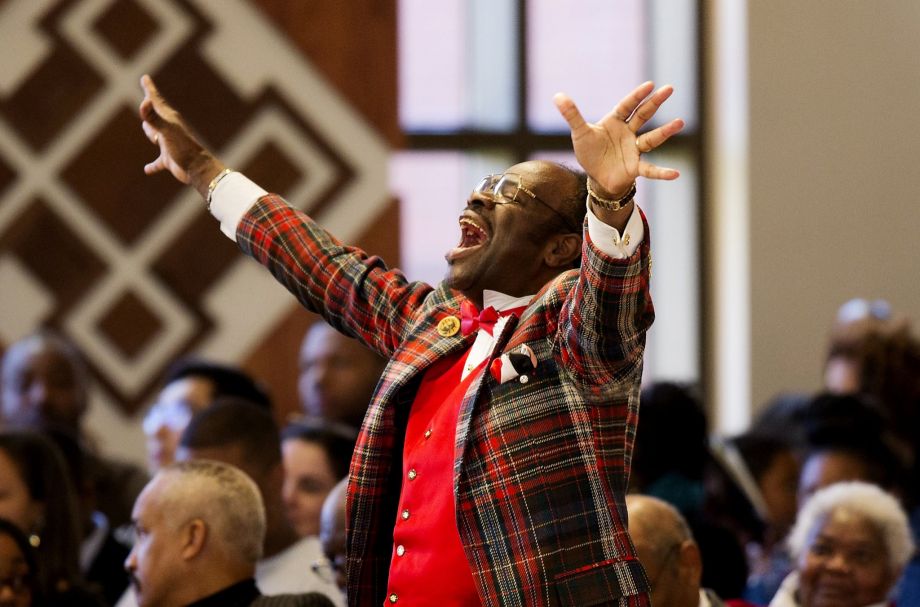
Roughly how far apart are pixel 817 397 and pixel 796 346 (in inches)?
93.3

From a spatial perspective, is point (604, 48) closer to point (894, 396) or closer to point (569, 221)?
point (894, 396)

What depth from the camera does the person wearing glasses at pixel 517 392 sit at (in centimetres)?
197

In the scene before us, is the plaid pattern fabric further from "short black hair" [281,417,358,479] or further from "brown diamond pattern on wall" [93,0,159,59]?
"brown diamond pattern on wall" [93,0,159,59]

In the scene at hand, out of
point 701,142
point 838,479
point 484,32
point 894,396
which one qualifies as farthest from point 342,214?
point 838,479

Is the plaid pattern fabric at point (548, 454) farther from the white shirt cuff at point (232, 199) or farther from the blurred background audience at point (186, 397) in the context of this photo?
the blurred background audience at point (186, 397)

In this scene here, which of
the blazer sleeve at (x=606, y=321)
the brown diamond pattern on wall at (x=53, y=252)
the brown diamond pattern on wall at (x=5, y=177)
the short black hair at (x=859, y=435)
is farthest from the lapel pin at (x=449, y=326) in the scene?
the brown diamond pattern on wall at (x=5, y=177)

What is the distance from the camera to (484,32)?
23.0ft

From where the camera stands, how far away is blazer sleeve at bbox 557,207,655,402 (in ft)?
6.41

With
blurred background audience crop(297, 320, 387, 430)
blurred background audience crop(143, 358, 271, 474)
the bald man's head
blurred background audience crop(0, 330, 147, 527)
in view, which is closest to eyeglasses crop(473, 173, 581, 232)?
the bald man's head

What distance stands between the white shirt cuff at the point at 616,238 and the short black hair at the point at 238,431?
5.89 feet

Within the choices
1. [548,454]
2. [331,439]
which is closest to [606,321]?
[548,454]

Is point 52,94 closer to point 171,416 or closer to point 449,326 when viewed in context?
point 171,416

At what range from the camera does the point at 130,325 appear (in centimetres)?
635

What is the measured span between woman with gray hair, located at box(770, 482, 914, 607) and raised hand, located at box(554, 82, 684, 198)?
1696 millimetres
